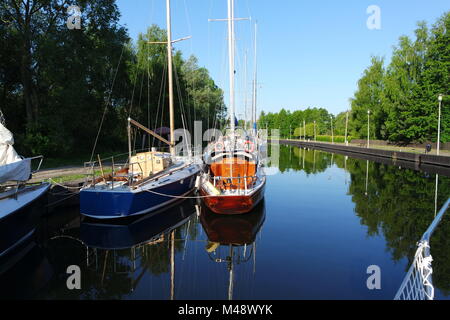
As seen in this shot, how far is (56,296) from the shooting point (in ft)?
23.6

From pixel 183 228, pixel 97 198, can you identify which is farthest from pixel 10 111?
pixel 183 228

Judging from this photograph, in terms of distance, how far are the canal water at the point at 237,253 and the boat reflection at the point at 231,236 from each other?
0.03m

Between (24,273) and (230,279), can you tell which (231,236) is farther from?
(24,273)

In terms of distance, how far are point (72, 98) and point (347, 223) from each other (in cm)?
2098

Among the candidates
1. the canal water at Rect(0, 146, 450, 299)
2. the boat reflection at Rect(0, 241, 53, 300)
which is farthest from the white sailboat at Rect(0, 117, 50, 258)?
the canal water at Rect(0, 146, 450, 299)

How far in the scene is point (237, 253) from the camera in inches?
380

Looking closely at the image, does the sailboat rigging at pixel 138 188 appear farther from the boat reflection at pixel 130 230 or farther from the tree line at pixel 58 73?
the tree line at pixel 58 73

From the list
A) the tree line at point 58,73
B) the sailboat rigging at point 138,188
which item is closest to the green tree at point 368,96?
the tree line at point 58,73

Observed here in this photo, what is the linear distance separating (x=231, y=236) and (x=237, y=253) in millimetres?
1492

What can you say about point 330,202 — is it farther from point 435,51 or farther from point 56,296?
point 435,51

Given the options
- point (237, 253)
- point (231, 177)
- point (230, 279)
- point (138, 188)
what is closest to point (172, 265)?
point (230, 279)

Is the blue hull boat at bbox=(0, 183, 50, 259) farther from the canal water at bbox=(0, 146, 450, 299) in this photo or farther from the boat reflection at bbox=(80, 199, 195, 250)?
the boat reflection at bbox=(80, 199, 195, 250)

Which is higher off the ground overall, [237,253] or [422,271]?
[422,271]

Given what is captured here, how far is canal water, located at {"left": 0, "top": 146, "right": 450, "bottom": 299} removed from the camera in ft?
24.3
